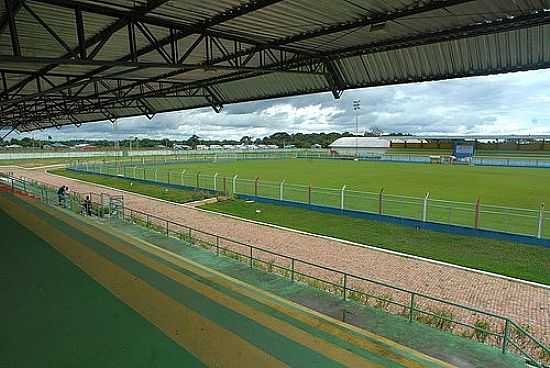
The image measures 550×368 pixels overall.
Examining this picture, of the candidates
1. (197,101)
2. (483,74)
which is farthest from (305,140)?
(483,74)

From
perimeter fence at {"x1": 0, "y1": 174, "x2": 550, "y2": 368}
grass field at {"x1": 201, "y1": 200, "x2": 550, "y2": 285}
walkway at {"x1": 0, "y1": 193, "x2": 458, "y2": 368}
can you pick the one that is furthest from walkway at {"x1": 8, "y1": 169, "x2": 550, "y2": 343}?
walkway at {"x1": 0, "y1": 193, "x2": 458, "y2": 368}

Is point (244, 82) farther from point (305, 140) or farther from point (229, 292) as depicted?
point (305, 140)

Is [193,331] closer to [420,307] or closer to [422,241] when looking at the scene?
[420,307]

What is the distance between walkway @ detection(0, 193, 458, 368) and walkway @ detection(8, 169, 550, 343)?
5787 millimetres

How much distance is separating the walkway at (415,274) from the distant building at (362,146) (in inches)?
2648

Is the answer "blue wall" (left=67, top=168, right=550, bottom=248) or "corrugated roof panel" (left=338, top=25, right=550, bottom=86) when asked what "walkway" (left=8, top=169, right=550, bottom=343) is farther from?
"corrugated roof panel" (left=338, top=25, right=550, bottom=86)

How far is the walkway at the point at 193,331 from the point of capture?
3467 millimetres

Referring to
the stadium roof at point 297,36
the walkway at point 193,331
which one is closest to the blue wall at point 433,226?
the stadium roof at point 297,36

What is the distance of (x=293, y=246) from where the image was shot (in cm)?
1408

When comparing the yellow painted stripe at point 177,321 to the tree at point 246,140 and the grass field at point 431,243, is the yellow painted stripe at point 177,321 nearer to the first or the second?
the grass field at point 431,243

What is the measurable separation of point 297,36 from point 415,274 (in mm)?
7386

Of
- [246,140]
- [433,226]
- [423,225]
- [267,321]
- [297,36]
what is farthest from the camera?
[246,140]

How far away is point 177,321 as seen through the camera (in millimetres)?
4184

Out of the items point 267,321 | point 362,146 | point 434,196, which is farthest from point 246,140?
point 267,321
